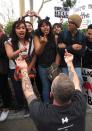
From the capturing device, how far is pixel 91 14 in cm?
977

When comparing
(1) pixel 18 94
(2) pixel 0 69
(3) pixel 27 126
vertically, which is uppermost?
(2) pixel 0 69

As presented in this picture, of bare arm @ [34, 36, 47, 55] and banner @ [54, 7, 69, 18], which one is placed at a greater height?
banner @ [54, 7, 69, 18]

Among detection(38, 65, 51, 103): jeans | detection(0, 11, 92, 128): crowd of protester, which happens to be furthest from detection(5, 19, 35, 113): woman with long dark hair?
detection(38, 65, 51, 103): jeans

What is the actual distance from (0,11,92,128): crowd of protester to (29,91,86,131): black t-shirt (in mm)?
2240

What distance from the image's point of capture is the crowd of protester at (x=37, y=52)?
17.3 feet

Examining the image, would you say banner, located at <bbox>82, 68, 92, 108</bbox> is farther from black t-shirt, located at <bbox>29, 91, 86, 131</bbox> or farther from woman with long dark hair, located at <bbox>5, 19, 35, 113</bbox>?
black t-shirt, located at <bbox>29, 91, 86, 131</bbox>

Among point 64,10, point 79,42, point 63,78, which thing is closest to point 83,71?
point 79,42

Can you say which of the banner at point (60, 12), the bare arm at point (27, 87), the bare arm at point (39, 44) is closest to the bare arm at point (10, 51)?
the bare arm at point (39, 44)

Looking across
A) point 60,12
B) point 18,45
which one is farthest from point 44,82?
point 60,12

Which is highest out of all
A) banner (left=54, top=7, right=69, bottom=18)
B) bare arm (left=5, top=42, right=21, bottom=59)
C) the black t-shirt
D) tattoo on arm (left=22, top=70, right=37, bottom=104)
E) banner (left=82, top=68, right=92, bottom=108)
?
banner (left=54, top=7, right=69, bottom=18)

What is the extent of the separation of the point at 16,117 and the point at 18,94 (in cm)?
35

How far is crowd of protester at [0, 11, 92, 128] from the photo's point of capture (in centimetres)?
526

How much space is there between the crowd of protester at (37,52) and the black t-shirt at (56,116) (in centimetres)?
224

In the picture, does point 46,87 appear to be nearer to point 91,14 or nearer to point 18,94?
point 18,94
